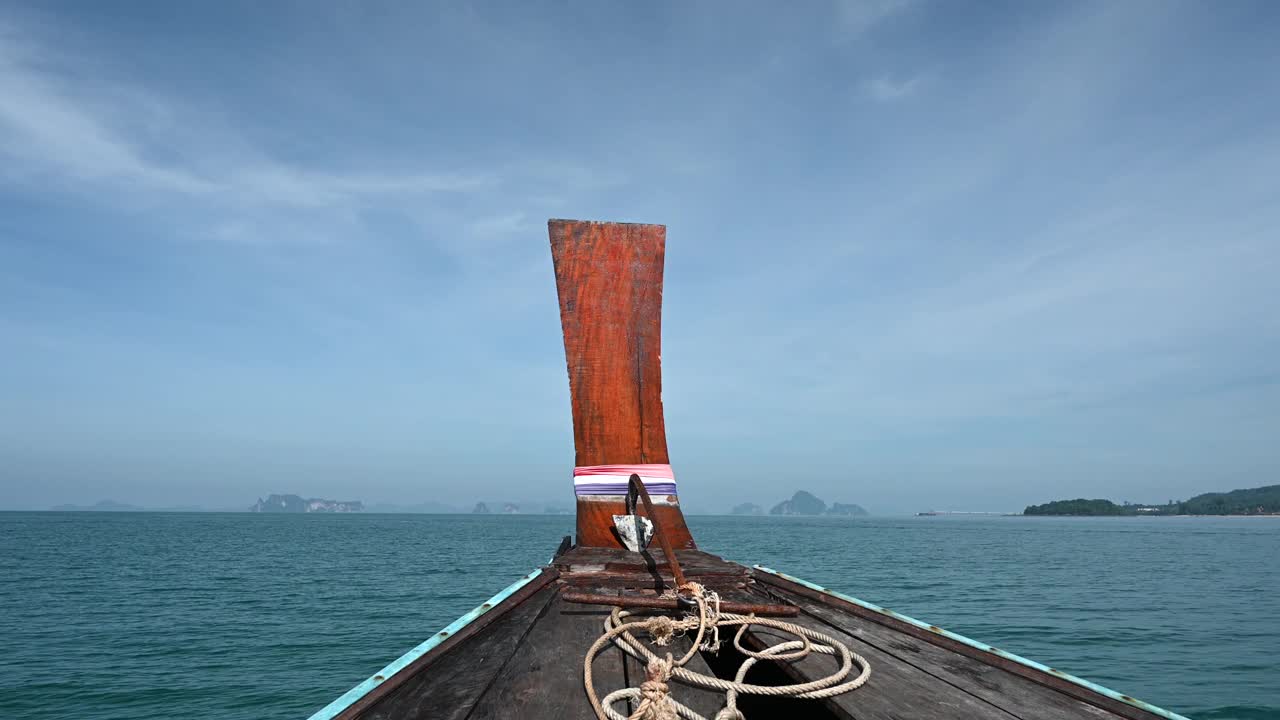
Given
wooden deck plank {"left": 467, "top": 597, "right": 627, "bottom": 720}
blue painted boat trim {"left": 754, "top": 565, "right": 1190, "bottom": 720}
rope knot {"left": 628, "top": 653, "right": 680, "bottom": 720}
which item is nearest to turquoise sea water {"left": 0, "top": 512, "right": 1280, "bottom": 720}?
wooden deck plank {"left": 467, "top": 597, "right": 627, "bottom": 720}

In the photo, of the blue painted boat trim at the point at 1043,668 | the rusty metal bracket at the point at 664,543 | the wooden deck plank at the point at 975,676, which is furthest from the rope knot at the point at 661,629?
the blue painted boat trim at the point at 1043,668

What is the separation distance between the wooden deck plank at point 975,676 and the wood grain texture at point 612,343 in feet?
9.12

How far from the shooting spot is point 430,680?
2.60 metres

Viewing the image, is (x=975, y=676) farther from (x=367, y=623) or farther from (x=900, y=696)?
(x=367, y=623)

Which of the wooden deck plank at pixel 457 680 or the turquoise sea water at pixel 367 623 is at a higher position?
the wooden deck plank at pixel 457 680

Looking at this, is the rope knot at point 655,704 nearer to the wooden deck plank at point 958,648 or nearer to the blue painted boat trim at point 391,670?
the blue painted boat trim at point 391,670

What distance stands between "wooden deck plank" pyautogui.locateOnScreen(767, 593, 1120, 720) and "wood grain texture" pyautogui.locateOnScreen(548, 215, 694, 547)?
2779 mm

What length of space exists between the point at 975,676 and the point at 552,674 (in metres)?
1.79

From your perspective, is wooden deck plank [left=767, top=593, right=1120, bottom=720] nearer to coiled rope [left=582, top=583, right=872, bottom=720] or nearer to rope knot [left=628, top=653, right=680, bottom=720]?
coiled rope [left=582, top=583, right=872, bottom=720]

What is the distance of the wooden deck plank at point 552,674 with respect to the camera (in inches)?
91.0

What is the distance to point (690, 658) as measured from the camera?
2828 mm

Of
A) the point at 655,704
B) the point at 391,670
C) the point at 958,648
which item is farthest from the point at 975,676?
the point at 391,670

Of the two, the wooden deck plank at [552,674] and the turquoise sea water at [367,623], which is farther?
the turquoise sea water at [367,623]

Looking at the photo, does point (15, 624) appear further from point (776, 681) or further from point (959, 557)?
point (959, 557)
